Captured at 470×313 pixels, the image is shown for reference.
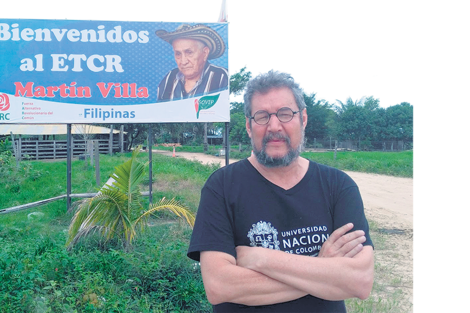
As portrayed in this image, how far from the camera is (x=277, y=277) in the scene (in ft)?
5.85

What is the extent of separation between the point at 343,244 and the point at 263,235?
396 mm

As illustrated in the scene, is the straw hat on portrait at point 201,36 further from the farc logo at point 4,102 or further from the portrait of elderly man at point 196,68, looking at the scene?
the farc logo at point 4,102

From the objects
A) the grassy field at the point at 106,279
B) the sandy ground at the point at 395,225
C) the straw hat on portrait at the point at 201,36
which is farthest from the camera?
the straw hat on portrait at the point at 201,36

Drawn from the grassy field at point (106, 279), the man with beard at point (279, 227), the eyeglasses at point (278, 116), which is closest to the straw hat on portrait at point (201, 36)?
the grassy field at point (106, 279)

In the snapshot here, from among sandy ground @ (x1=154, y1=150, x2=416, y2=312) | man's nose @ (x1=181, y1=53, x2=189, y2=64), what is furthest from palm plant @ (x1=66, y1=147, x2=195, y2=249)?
sandy ground @ (x1=154, y1=150, x2=416, y2=312)

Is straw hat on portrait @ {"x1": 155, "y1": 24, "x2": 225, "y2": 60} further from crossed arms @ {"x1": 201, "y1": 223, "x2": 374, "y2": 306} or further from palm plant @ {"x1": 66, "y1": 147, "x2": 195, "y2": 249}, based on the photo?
crossed arms @ {"x1": 201, "y1": 223, "x2": 374, "y2": 306}

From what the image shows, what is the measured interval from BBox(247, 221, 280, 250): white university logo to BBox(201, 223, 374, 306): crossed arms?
7cm

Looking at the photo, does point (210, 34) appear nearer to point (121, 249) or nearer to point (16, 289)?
point (121, 249)

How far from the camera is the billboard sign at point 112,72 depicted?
22.7 ft

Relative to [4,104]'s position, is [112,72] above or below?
above

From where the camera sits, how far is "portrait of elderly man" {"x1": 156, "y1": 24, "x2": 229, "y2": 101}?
283 inches

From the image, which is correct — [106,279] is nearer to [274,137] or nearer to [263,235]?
[263,235]

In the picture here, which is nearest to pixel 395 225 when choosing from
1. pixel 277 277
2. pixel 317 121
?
pixel 277 277
